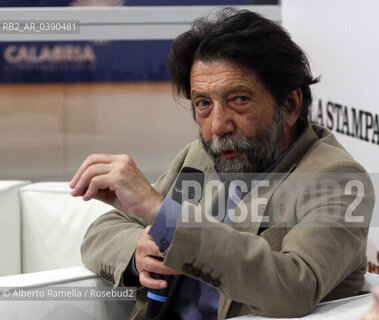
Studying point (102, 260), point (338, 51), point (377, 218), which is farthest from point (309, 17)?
point (102, 260)

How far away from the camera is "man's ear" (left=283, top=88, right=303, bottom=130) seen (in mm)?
1967

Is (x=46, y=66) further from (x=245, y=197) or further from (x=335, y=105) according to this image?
(x=245, y=197)

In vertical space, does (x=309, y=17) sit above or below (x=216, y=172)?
above

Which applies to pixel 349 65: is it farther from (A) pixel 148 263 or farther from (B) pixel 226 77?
(A) pixel 148 263

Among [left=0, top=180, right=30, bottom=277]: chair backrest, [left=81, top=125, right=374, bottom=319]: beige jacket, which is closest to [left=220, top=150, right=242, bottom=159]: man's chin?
[left=81, top=125, right=374, bottom=319]: beige jacket

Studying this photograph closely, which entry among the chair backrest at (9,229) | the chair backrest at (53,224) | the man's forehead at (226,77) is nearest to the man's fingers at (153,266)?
the man's forehead at (226,77)

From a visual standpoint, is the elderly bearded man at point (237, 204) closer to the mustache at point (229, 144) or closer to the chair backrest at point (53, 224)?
the mustache at point (229, 144)

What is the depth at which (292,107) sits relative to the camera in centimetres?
198

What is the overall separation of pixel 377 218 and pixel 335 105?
0.60 metres

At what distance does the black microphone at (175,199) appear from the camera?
1.95 metres

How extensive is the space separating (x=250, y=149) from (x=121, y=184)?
0.40 metres

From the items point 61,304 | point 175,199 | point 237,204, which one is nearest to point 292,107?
point 237,204

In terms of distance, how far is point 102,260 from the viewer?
205 cm

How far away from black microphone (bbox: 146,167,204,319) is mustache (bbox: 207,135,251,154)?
0.21m
